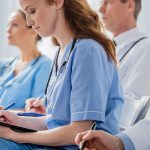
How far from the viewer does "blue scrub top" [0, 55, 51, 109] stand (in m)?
2.40

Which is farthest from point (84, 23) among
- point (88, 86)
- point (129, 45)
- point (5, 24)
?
point (5, 24)

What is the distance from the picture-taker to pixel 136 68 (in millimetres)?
2049

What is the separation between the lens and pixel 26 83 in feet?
8.07

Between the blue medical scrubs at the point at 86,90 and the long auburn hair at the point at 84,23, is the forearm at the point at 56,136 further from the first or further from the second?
the long auburn hair at the point at 84,23

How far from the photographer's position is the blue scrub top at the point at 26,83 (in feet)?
7.87

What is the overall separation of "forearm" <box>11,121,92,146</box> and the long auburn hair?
27cm

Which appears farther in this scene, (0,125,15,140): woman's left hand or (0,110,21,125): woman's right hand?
(0,110,21,125): woman's right hand

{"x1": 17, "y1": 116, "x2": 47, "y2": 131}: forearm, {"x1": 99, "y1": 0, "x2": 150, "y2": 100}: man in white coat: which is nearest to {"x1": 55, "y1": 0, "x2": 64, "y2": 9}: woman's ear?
{"x1": 17, "y1": 116, "x2": 47, "y2": 131}: forearm

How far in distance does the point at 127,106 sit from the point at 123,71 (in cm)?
56

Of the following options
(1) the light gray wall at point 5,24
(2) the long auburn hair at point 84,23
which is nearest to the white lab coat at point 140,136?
(2) the long auburn hair at point 84,23

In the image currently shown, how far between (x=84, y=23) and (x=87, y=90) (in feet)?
0.88

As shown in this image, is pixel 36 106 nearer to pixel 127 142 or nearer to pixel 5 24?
pixel 127 142

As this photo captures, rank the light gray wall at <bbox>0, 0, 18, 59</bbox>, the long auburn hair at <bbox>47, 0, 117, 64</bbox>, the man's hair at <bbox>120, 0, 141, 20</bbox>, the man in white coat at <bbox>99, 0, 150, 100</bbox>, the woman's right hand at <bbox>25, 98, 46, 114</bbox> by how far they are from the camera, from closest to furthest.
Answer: the long auburn hair at <bbox>47, 0, 117, 64</bbox> < the woman's right hand at <bbox>25, 98, 46, 114</bbox> < the man in white coat at <bbox>99, 0, 150, 100</bbox> < the man's hair at <bbox>120, 0, 141, 20</bbox> < the light gray wall at <bbox>0, 0, 18, 59</bbox>

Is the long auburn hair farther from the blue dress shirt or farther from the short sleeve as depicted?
the blue dress shirt
